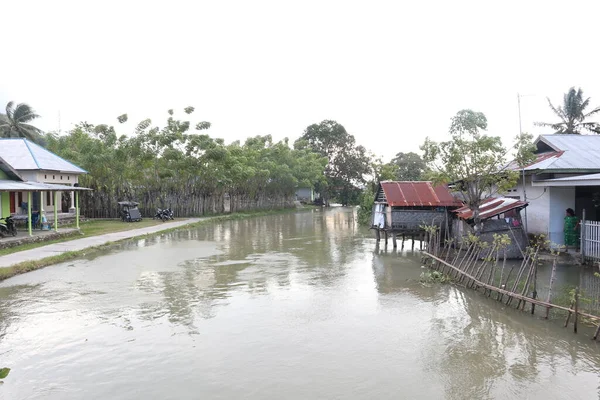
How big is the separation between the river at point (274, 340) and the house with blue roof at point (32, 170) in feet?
37.3

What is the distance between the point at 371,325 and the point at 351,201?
49.8m

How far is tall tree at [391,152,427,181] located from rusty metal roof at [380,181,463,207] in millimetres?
28942

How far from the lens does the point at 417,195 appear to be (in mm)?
16625

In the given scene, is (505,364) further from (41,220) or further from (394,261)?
(41,220)

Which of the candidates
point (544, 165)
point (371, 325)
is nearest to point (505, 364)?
point (371, 325)

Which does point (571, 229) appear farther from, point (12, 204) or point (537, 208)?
point (12, 204)

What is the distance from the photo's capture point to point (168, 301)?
9.25 metres

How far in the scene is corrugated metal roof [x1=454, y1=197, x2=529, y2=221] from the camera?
12.9m

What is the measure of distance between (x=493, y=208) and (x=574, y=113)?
87.7ft

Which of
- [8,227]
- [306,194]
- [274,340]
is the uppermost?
[306,194]

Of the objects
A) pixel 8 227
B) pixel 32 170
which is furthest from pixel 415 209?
pixel 32 170

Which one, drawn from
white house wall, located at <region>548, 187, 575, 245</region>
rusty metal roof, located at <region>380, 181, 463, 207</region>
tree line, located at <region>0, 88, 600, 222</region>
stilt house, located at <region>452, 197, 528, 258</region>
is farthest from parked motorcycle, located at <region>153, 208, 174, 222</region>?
white house wall, located at <region>548, 187, 575, 245</region>

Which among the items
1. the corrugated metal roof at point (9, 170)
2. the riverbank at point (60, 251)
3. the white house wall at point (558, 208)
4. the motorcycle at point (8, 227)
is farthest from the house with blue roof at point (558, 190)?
the corrugated metal roof at point (9, 170)

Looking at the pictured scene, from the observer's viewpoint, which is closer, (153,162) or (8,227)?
(8,227)
